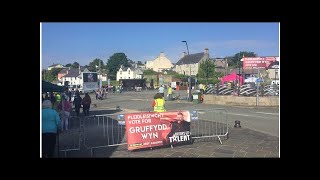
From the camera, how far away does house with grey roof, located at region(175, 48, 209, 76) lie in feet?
258

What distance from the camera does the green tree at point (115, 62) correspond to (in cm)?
10400

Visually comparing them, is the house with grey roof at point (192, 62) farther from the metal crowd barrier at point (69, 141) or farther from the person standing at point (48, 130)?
the person standing at point (48, 130)

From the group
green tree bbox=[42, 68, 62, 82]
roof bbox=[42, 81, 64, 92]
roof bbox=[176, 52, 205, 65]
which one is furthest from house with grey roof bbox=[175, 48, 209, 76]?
roof bbox=[42, 81, 64, 92]

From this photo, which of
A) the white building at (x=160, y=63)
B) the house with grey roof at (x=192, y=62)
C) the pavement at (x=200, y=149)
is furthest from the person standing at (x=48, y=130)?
the white building at (x=160, y=63)

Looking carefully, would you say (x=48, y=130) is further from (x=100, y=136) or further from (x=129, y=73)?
(x=129, y=73)

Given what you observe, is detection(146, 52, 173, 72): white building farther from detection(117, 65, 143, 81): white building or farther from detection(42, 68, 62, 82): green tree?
detection(42, 68, 62, 82): green tree

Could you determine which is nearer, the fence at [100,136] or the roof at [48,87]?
the fence at [100,136]

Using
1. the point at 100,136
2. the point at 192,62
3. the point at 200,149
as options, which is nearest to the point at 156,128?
the point at 200,149

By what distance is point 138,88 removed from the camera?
180ft

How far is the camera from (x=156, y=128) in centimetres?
717

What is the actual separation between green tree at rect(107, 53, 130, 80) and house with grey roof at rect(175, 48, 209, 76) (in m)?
26.6

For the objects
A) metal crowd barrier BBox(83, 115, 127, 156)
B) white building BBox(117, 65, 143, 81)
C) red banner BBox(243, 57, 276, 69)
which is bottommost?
metal crowd barrier BBox(83, 115, 127, 156)

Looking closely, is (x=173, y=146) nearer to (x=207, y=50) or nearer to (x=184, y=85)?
(x=184, y=85)

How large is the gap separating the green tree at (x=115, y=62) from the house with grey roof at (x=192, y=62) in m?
26.6
